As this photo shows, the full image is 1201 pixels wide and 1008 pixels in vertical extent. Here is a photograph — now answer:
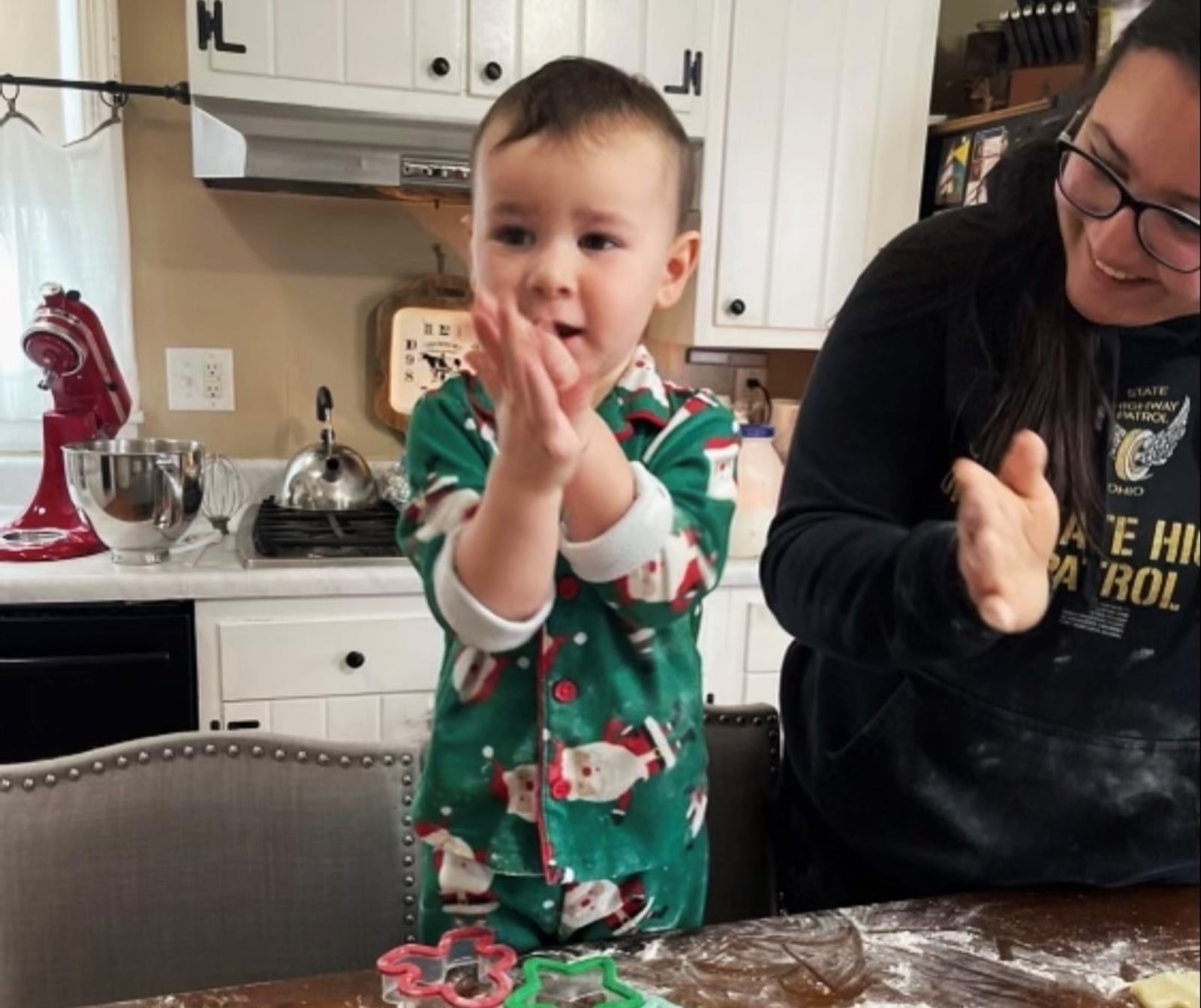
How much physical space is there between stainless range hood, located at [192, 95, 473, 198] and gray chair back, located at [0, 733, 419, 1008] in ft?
2.70

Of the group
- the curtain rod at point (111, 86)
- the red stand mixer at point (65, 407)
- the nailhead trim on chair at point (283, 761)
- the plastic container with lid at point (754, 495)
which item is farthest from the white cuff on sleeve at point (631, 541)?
the curtain rod at point (111, 86)

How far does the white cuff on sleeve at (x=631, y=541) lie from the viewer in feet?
1.09

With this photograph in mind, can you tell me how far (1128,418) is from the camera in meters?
0.23

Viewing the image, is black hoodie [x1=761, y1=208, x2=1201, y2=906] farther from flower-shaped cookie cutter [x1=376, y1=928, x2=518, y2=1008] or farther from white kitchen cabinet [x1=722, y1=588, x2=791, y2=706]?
white kitchen cabinet [x1=722, y1=588, x2=791, y2=706]

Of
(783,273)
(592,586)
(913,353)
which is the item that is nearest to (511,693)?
(592,586)

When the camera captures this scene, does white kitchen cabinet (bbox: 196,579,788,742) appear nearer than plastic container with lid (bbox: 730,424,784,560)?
No

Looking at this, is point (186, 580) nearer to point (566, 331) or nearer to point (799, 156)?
point (799, 156)

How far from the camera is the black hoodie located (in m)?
0.23

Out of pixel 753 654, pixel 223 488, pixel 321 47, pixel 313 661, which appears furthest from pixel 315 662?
pixel 321 47

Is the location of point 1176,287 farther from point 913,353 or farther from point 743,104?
point 743,104

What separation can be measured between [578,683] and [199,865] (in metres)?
0.37

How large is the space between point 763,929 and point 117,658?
88cm

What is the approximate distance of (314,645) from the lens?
1224 mm

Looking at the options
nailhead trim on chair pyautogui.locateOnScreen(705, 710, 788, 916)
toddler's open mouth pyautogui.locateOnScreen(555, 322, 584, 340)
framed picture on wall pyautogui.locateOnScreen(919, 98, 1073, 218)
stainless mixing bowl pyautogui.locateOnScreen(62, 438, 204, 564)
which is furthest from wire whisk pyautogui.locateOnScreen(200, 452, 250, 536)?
toddler's open mouth pyautogui.locateOnScreen(555, 322, 584, 340)
